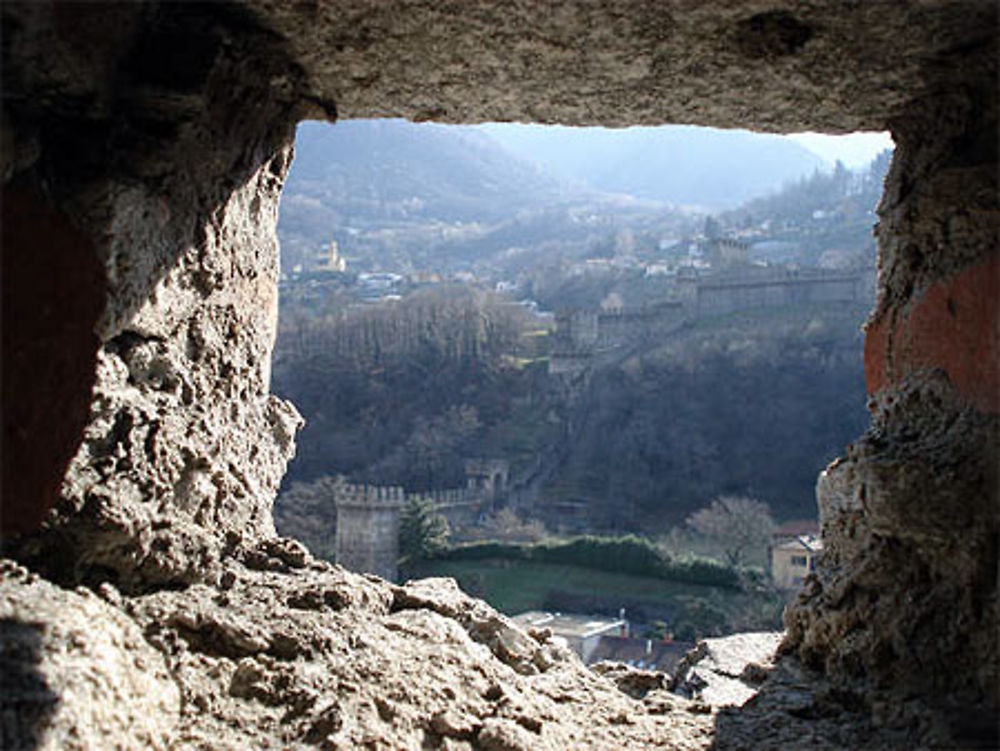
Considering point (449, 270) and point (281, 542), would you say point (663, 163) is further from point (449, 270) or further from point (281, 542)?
point (281, 542)

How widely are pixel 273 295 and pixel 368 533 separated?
63.4 feet

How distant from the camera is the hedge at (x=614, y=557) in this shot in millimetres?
17094

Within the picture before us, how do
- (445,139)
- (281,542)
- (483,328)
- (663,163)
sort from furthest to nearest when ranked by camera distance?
1. (663,163)
2. (445,139)
3. (483,328)
4. (281,542)

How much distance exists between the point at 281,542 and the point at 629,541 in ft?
58.0

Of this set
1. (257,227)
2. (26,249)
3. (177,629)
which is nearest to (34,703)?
(177,629)

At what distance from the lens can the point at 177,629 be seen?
99 cm

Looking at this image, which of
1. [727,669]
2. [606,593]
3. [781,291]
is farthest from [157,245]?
[781,291]

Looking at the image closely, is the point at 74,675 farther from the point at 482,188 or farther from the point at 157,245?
the point at 482,188

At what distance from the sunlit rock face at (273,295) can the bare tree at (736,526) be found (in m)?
17.1

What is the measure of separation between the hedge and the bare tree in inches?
35.1

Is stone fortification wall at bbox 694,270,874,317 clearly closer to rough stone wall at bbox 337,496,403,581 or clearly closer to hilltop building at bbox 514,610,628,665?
rough stone wall at bbox 337,496,403,581

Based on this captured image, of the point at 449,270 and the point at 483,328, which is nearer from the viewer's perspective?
the point at 483,328

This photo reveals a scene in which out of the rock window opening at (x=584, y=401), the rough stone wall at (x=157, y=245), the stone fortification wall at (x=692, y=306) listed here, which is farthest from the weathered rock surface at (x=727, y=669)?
the stone fortification wall at (x=692, y=306)

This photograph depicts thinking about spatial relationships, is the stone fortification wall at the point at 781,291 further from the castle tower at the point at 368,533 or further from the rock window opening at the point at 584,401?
the castle tower at the point at 368,533
